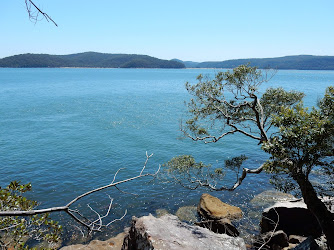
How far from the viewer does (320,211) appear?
14688 millimetres

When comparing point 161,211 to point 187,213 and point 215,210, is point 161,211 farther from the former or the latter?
point 215,210

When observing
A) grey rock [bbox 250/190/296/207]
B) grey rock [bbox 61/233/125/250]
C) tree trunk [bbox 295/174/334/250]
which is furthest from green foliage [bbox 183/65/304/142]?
grey rock [bbox 61/233/125/250]

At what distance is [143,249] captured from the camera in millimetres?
12211

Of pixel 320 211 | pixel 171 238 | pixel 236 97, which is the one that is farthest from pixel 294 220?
pixel 171 238

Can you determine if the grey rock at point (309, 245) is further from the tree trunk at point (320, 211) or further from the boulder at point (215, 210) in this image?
the boulder at point (215, 210)

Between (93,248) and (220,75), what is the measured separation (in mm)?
15825

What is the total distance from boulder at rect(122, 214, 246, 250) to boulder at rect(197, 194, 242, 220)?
8.76m

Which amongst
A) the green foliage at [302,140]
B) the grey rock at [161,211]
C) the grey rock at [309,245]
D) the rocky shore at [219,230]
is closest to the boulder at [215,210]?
the rocky shore at [219,230]

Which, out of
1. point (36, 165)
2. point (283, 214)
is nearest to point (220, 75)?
point (283, 214)

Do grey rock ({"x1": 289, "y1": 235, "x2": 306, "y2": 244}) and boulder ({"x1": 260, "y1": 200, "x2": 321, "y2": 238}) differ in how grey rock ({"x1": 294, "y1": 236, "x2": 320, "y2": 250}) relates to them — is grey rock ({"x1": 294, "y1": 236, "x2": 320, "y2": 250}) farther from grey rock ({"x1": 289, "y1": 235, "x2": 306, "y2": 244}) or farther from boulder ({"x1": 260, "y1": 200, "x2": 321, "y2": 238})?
boulder ({"x1": 260, "y1": 200, "x2": 321, "y2": 238})

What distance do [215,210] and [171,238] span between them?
11.6m

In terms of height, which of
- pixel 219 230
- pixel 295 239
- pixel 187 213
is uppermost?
pixel 295 239

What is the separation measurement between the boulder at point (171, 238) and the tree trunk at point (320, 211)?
4.63 m

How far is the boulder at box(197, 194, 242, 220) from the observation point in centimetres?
2251
